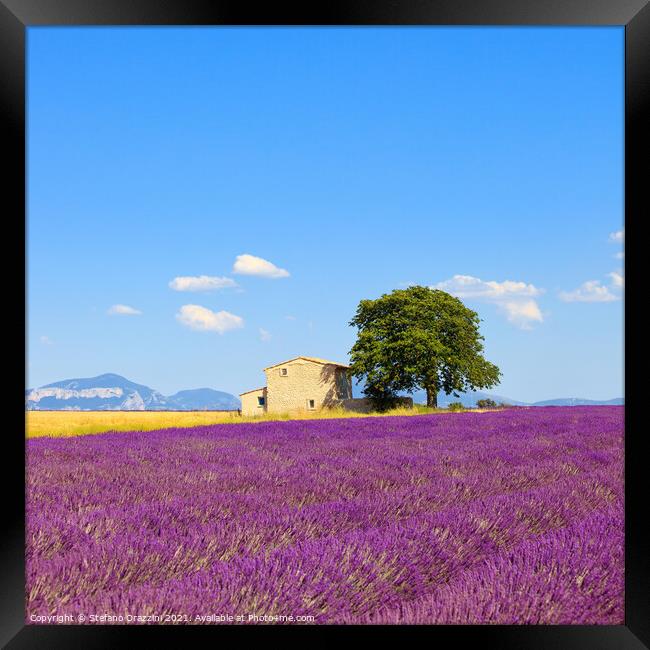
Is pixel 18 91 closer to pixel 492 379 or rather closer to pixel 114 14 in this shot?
pixel 114 14

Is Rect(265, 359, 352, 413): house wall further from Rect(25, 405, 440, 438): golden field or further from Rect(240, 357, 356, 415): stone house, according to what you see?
Rect(25, 405, 440, 438): golden field

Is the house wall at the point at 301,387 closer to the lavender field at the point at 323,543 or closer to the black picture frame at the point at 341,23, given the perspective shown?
the lavender field at the point at 323,543

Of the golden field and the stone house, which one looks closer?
the golden field

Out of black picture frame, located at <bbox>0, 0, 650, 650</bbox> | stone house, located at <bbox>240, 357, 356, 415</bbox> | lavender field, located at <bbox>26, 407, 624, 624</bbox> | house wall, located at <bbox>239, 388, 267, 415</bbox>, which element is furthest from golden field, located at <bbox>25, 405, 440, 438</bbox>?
house wall, located at <bbox>239, 388, 267, 415</bbox>

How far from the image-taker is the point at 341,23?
95.4 inches

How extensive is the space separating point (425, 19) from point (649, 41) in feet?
3.09

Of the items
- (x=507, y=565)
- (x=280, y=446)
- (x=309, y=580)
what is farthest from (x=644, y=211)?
(x=280, y=446)

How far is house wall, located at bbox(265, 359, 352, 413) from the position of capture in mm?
25281

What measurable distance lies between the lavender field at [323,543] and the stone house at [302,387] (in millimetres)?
21199

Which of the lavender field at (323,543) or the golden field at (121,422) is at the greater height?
the lavender field at (323,543)

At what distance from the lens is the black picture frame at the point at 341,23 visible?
2121 mm

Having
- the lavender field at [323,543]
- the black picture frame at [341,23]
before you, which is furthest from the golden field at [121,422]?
the black picture frame at [341,23]

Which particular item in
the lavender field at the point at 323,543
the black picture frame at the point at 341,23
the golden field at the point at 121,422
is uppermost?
the black picture frame at the point at 341,23

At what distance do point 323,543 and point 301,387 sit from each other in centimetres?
2323
